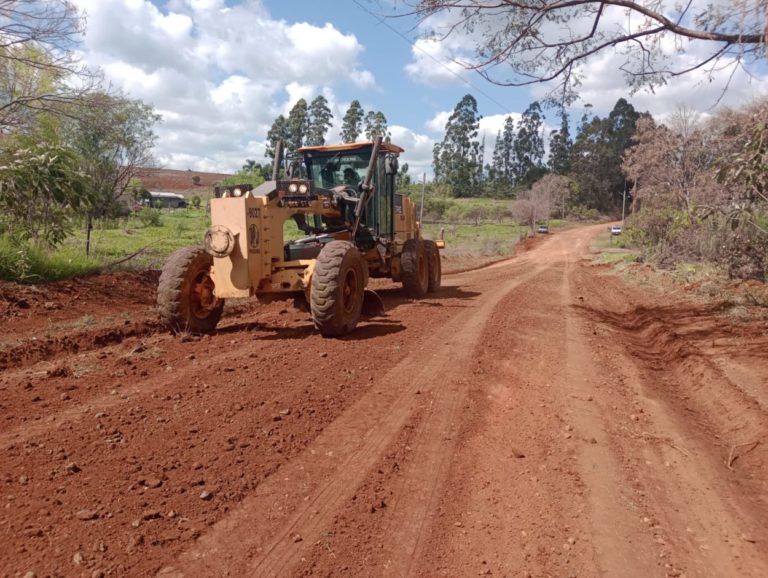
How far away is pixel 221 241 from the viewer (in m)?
7.07

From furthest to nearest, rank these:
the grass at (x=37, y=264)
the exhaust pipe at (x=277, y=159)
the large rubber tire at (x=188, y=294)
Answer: the grass at (x=37, y=264), the exhaust pipe at (x=277, y=159), the large rubber tire at (x=188, y=294)

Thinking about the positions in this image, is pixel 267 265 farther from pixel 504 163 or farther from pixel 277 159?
pixel 504 163

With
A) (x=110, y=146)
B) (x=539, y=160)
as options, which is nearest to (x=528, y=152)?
(x=539, y=160)

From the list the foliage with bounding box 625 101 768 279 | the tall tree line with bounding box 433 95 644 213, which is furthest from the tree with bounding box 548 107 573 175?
the foliage with bounding box 625 101 768 279

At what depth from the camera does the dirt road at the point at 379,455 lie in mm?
2979

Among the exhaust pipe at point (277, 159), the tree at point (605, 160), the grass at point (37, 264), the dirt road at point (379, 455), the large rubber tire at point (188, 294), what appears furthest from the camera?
the tree at point (605, 160)

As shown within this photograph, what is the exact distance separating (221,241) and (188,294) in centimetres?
89

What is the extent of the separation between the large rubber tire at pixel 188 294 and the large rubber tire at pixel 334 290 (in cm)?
147

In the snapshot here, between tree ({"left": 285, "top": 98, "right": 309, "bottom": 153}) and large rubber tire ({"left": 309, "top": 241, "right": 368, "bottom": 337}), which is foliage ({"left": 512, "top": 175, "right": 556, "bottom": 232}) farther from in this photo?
large rubber tire ({"left": 309, "top": 241, "right": 368, "bottom": 337})

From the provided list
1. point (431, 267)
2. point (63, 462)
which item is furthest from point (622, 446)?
point (431, 267)

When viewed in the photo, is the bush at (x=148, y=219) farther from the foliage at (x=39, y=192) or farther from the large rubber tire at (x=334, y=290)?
the large rubber tire at (x=334, y=290)

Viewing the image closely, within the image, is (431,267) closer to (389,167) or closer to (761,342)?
(389,167)

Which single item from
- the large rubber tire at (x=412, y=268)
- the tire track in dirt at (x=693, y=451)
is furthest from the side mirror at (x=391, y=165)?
the tire track in dirt at (x=693, y=451)

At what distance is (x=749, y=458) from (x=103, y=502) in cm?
457
